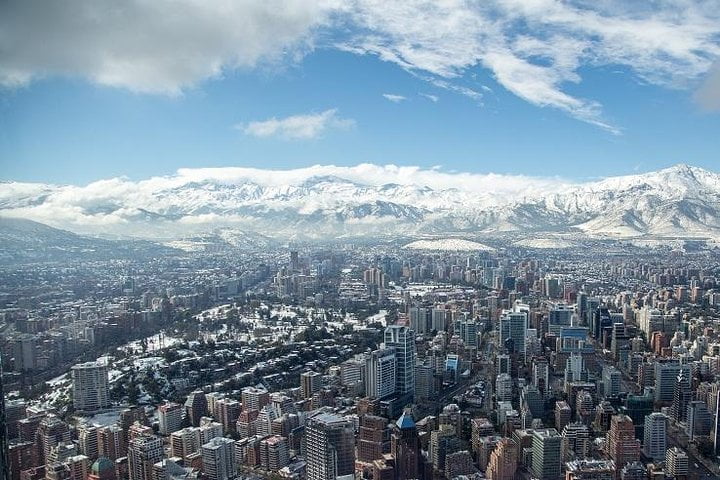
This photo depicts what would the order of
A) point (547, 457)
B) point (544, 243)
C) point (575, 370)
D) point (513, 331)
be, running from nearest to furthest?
point (547, 457)
point (575, 370)
point (513, 331)
point (544, 243)

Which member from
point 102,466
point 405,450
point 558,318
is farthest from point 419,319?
point 102,466

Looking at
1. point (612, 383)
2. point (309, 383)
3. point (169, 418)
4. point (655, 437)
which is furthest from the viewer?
point (612, 383)

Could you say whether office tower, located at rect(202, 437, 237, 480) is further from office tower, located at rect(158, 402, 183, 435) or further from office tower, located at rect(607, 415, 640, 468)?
office tower, located at rect(607, 415, 640, 468)

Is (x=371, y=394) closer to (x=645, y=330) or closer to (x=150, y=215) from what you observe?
(x=645, y=330)

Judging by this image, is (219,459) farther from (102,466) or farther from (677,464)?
(677,464)

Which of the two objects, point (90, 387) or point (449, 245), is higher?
point (449, 245)

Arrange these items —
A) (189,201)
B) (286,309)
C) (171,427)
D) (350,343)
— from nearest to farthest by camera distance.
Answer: (171,427)
(350,343)
(286,309)
(189,201)

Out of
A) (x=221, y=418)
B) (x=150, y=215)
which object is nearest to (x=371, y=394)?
(x=221, y=418)

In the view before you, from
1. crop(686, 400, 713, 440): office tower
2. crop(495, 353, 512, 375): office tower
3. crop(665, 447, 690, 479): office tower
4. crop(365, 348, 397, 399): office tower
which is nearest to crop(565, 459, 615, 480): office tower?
crop(665, 447, 690, 479): office tower
